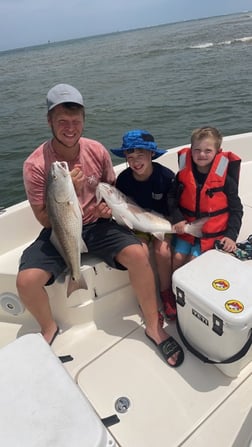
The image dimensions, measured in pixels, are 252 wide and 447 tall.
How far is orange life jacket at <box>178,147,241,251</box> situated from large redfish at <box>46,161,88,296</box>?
973 millimetres

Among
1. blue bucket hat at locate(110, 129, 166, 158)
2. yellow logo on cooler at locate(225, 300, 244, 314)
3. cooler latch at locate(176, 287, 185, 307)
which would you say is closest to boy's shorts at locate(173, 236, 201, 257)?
cooler latch at locate(176, 287, 185, 307)

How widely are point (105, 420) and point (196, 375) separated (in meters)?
0.69

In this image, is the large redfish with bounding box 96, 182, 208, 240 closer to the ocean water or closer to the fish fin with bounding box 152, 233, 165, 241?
the fish fin with bounding box 152, 233, 165, 241

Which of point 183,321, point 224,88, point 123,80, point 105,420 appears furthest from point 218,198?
point 123,80

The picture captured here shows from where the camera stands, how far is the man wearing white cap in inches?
97.5

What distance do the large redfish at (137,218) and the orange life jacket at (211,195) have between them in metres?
0.10

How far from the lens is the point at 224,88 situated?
1528 cm

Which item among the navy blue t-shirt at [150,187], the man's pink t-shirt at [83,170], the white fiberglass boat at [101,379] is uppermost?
the man's pink t-shirt at [83,170]

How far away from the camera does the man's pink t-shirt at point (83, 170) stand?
262 cm

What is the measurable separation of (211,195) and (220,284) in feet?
3.19

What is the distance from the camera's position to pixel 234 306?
1.94m

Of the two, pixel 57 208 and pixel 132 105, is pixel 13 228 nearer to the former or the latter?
pixel 57 208

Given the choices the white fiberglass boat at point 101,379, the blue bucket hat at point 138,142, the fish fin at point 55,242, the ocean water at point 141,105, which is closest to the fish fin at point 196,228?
the white fiberglass boat at point 101,379

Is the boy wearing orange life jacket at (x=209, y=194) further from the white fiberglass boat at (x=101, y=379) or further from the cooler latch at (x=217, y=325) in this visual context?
the cooler latch at (x=217, y=325)
